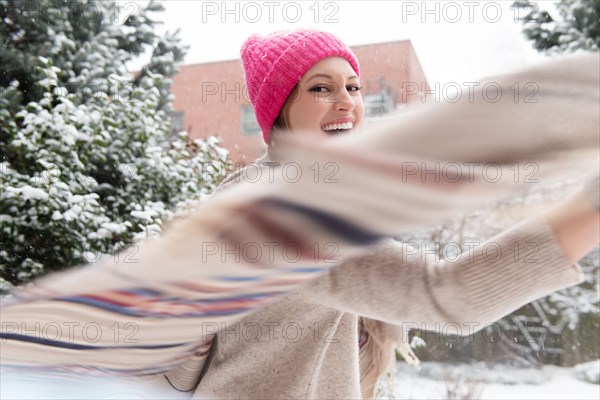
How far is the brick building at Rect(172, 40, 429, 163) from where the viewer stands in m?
5.71

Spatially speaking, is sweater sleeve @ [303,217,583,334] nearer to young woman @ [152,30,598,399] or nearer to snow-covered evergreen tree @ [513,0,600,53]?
young woman @ [152,30,598,399]

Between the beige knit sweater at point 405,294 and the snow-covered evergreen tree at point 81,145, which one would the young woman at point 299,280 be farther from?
the snow-covered evergreen tree at point 81,145

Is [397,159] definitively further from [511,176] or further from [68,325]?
[68,325]

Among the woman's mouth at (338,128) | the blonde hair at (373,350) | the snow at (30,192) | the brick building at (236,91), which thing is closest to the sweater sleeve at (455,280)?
the woman's mouth at (338,128)

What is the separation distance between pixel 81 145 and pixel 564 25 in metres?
3.48

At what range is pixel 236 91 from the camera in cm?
575

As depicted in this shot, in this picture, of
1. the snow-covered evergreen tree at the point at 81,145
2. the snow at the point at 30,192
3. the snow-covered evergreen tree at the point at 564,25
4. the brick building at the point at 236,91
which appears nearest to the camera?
the snow at the point at 30,192

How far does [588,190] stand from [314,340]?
0.42 m

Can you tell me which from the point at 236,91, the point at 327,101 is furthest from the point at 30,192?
the point at 327,101

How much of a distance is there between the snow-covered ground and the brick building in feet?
9.21

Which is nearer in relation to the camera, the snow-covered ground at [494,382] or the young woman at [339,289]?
the young woman at [339,289]

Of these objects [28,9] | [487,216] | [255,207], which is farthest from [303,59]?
[28,9]

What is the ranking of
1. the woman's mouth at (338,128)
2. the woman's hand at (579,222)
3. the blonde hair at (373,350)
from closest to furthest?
the woman's hand at (579,222)
the woman's mouth at (338,128)
the blonde hair at (373,350)

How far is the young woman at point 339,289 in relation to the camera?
2.02 feet
